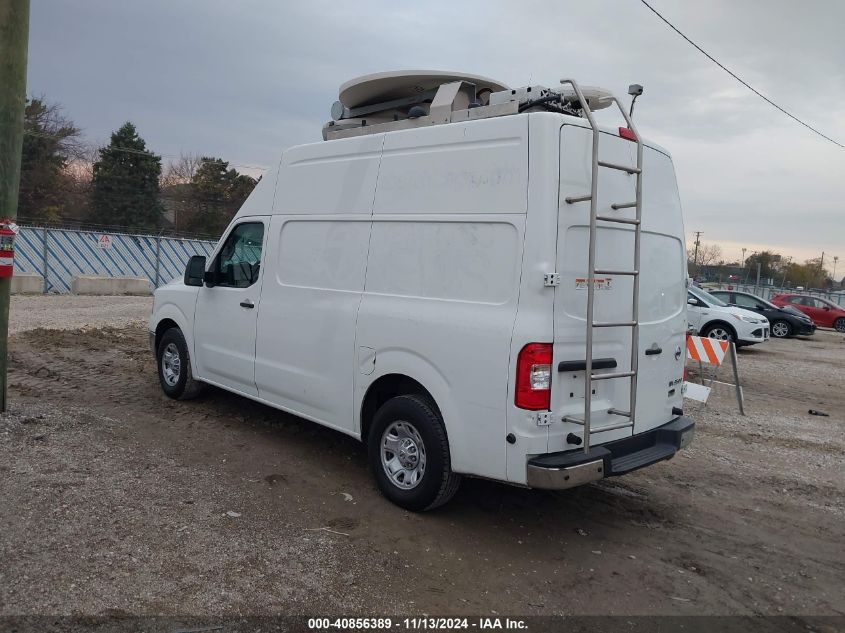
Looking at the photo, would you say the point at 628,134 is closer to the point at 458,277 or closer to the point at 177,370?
the point at 458,277

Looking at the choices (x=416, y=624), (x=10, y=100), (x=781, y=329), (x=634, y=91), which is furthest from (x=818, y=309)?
(x=10, y=100)

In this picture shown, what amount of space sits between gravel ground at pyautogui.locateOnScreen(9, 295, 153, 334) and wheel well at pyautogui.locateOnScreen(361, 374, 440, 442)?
9.76m

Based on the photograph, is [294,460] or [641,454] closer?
[641,454]

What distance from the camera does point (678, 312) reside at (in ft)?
17.1

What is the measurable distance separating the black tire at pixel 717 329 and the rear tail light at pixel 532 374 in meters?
13.7

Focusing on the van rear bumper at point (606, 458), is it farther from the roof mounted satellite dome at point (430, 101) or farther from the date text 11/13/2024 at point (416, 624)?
the roof mounted satellite dome at point (430, 101)

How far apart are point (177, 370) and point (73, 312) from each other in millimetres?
10870

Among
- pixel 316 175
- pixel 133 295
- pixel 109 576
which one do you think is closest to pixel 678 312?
pixel 316 175

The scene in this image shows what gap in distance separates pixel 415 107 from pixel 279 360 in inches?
94.1

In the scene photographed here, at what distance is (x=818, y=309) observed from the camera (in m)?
26.8

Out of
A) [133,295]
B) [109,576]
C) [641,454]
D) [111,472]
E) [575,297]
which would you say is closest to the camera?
[109,576]

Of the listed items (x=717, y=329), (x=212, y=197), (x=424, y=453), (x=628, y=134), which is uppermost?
(x=212, y=197)

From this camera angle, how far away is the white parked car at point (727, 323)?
16047mm

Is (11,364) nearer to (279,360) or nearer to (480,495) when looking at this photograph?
(279,360)
